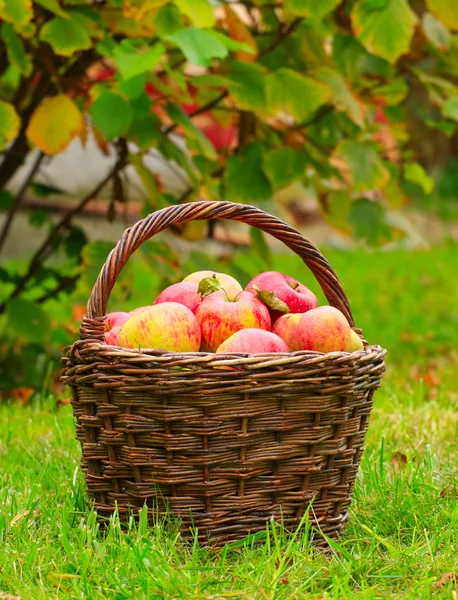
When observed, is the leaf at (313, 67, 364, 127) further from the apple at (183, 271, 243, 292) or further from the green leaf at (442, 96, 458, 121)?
the apple at (183, 271, 243, 292)

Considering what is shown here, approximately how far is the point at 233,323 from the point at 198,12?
86 cm

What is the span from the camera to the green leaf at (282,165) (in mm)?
2713

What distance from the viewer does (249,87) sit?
2541mm

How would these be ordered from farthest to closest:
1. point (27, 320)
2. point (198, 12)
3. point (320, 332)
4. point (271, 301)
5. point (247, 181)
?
1. point (27, 320)
2. point (247, 181)
3. point (198, 12)
4. point (271, 301)
5. point (320, 332)

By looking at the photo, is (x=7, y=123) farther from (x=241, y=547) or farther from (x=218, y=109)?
(x=241, y=547)

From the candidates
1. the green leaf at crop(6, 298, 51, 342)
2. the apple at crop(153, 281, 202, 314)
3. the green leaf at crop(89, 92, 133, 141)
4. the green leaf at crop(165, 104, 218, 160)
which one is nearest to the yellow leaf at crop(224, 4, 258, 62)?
the green leaf at crop(165, 104, 218, 160)

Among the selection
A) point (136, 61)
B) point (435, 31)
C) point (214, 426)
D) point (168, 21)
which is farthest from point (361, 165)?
point (214, 426)

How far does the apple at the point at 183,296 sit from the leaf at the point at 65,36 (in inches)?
36.0

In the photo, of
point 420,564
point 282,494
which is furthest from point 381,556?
point 282,494

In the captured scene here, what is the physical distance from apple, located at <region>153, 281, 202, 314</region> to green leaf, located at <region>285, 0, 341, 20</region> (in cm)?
99

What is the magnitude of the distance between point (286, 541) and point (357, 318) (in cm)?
312

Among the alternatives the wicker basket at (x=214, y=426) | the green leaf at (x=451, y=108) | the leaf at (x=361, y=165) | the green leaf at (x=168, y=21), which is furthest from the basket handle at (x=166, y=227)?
the green leaf at (x=451, y=108)

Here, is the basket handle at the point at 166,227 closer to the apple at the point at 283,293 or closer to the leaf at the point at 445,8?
the apple at the point at 283,293

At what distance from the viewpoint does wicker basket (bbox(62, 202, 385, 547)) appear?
1.49m
